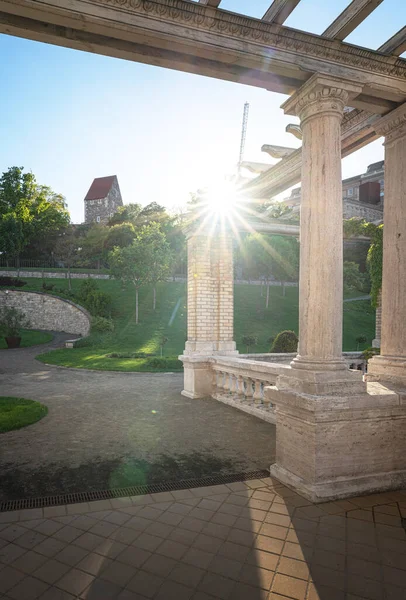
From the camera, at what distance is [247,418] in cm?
821

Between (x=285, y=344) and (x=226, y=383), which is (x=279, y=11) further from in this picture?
(x=285, y=344)

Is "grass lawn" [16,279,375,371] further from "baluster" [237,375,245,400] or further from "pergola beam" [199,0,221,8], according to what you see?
"pergola beam" [199,0,221,8]

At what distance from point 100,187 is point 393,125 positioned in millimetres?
84360

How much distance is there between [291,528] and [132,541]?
1508mm

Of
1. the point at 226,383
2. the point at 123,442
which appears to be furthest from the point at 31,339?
the point at 123,442

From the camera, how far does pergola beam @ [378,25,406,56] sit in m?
4.72

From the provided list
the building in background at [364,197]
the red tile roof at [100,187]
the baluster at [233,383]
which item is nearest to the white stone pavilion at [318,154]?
the baluster at [233,383]

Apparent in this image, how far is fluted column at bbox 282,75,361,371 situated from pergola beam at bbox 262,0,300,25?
2.50 feet

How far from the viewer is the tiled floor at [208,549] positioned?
2.86 metres

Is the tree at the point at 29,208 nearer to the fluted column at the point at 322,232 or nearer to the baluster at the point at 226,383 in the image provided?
the baluster at the point at 226,383

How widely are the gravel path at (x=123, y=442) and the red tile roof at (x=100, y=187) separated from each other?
75475mm

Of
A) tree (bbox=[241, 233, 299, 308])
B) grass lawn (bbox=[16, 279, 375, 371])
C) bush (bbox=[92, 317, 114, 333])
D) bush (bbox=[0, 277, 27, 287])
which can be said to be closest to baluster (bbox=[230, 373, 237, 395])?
grass lawn (bbox=[16, 279, 375, 371])

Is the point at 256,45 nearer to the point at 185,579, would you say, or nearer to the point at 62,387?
the point at 185,579

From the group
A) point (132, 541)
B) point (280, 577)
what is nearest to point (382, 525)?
point (280, 577)
